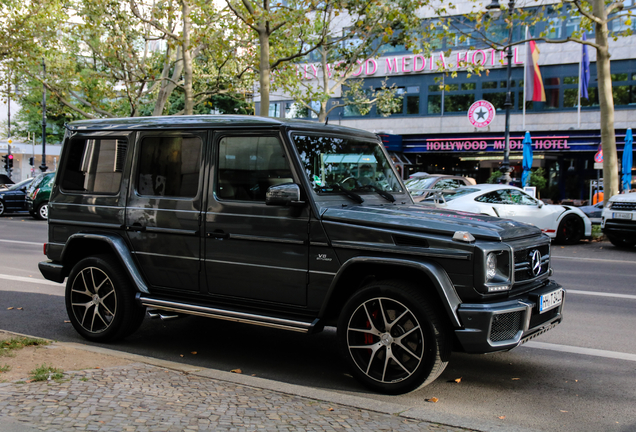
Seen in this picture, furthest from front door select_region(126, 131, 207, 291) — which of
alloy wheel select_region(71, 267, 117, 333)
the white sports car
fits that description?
the white sports car

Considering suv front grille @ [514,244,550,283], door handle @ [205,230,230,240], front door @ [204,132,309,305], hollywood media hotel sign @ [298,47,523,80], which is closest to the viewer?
suv front grille @ [514,244,550,283]

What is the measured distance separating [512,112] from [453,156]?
15.6 ft

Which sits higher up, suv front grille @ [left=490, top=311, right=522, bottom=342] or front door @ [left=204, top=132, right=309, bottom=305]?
front door @ [left=204, top=132, right=309, bottom=305]

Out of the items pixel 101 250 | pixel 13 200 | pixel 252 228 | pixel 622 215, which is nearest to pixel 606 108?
pixel 622 215

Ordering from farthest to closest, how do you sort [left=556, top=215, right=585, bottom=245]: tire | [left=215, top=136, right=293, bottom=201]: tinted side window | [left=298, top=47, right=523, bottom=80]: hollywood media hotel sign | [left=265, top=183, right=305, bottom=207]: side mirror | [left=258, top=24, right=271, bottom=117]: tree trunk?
[left=298, top=47, right=523, bottom=80]: hollywood media hotel sign, [left=258, top=24, right=271, bottom=117]: tree trunk, [left=556, top=215, right=585, bottom=245]: tire, [left=215, top=136, right=293, bottom=201]: tinted side window, [left=265, top=183, right=305, bottom=207]: side mirror

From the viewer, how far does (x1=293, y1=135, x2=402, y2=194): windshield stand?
5.13 m

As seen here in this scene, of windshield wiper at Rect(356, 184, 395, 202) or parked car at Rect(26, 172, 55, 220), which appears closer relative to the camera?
windshield wiper at Rect(356, 184, 395, 202)

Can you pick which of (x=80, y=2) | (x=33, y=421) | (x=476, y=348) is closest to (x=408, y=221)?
(x=476, y=348)

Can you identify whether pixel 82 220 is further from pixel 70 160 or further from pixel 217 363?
pixel 217 363

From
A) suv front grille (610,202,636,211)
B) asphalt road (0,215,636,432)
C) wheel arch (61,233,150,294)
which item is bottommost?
asphalt road (0,215,636,432)

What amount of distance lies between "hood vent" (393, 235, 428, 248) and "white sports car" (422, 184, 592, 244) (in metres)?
9.04

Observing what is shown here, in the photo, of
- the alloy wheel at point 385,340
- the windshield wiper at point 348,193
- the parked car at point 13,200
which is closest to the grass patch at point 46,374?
the alloy wheel at point 385,340

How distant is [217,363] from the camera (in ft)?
17.8

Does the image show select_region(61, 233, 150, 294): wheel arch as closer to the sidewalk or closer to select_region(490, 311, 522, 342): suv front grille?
the sidewalk
